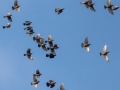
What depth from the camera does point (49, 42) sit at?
8038 centimetres

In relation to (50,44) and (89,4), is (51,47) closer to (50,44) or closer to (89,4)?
(50,44)

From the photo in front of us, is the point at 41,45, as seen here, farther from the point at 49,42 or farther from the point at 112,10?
the point at 112,10

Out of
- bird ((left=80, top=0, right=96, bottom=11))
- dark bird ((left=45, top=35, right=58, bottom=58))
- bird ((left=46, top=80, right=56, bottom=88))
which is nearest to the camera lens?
bird ((left=46, top=80, right=56, bottom=88))

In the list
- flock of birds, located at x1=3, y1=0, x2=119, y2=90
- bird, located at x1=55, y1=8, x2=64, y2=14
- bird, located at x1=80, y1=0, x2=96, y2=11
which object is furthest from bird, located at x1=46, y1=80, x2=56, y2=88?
bird, located at x1=80, y1=0, x2=96, y2=11

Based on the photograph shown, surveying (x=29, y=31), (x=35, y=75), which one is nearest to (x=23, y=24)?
(x=29, y=31)

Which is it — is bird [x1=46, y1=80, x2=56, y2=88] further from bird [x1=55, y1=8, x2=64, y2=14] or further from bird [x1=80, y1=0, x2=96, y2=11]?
bird [x1=80, y1=0, x2=96, y2=11]

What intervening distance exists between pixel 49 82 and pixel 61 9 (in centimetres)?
887

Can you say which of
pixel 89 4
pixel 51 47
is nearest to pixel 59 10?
pixel 89 4

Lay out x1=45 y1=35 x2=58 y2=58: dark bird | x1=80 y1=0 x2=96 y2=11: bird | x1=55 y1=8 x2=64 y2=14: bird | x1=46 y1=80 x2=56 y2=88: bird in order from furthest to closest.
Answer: x1=55 y1=8 x2=64 y2=14: bird, x1=45 y1=35 x2=58 y2=58: dark bird, x1=80 y1=0 x2=96 y2=11: bird, x1=46 y1=80 x2=56 y2=88: bird

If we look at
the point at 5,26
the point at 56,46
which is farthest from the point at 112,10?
the point at 5,26

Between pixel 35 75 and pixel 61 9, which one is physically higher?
pixel 61 9

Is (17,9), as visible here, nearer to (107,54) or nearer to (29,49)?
(29,49)

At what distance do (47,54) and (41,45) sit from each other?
52.4 inches

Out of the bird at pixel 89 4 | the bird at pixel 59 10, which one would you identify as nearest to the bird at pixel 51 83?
the bird at pixel 59 10
